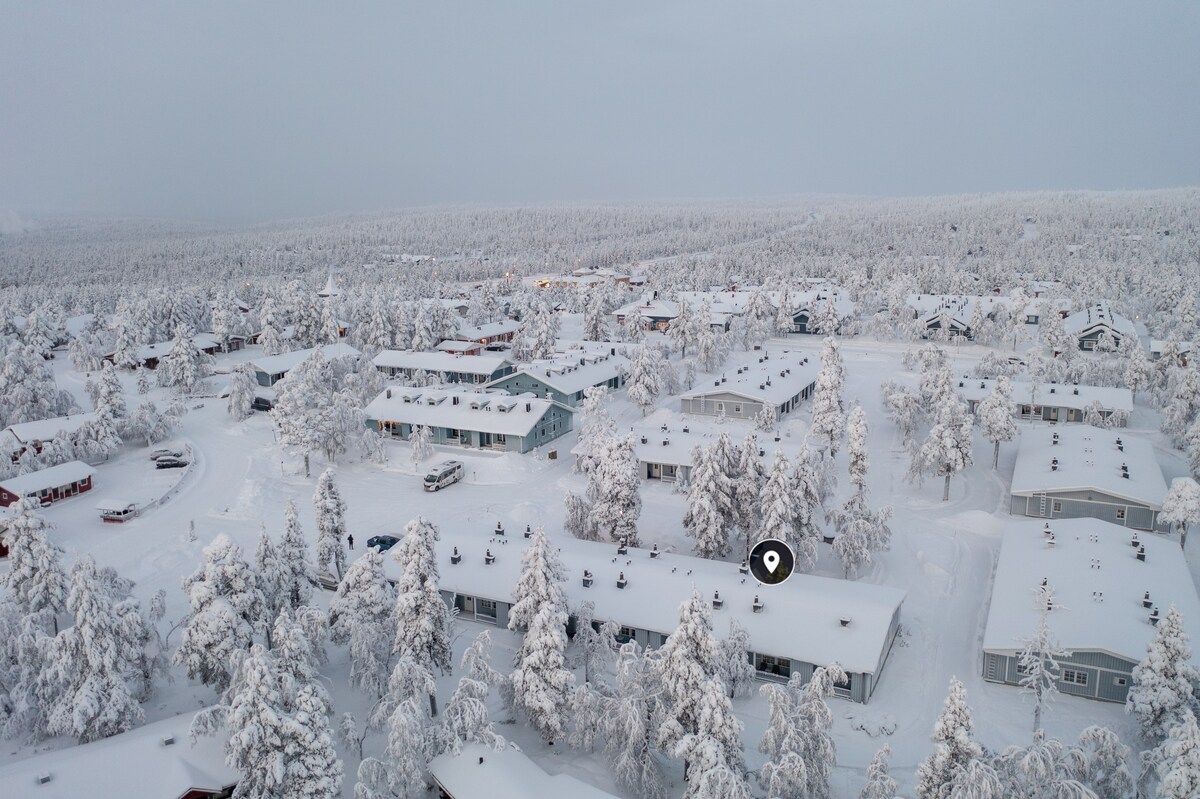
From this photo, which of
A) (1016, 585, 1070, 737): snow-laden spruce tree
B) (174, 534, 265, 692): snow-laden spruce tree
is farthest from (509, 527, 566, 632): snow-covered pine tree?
(1016, 585, 1070, 737): snow-laden spruce tree

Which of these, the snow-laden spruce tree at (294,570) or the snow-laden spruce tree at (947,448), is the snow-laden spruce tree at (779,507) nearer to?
the snow-laden spruce tree at (947,448)

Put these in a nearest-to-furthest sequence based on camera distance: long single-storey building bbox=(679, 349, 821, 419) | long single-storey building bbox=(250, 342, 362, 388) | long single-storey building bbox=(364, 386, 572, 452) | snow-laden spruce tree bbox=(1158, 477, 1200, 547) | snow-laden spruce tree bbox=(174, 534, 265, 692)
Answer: snow-laden spruce tree bbox=(174, 534, 265, 692)
snow-laden spruce tree bbox=(1158, 477, 1200, 547)
long single-storey building bbox=(364, 386, 572, 452)
long single-storey building bbox=(679, 349, 821, 419)
long single-storey building bbox=(250, 342, 362, 388)

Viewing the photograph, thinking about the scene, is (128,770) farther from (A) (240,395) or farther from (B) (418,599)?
(A) (240,395)

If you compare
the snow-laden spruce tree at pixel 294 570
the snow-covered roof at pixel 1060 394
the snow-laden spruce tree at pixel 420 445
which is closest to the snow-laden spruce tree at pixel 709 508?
the snow-laden spruce tree at pixel 294 570

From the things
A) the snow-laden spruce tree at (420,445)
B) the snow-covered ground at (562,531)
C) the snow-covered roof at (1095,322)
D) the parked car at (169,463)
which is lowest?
the snow-covered ground at (562,531)

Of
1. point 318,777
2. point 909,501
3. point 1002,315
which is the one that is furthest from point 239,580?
point 1002,315

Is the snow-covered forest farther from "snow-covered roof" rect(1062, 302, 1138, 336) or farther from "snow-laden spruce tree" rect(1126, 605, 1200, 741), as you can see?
"snow-covered roof" rect(1062, 302, 1138, 336)
